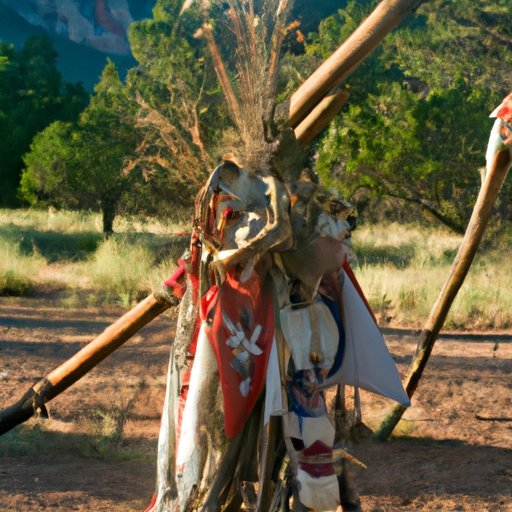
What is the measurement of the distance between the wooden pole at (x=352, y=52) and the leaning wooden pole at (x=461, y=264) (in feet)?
4.64

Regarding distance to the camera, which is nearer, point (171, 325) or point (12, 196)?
point (171, 325)

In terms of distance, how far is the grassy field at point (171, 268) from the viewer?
36.7ft

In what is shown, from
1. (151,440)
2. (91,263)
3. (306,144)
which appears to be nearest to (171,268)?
(91,263)

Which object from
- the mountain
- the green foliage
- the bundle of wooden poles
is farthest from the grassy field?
the mountain

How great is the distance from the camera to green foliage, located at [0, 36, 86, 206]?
23.4 meters

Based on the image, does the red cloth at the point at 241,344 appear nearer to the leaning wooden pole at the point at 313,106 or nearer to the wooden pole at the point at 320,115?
the leaning wooden pole at the point at 313,106

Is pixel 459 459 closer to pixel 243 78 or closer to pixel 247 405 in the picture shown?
pixel 247 405

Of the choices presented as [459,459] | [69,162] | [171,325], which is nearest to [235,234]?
[459,459]

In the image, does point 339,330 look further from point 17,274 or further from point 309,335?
point 17,274

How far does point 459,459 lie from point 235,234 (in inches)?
103

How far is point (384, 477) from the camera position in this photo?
17.0 ft

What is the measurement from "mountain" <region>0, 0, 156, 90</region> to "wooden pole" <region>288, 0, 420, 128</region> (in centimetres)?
5072

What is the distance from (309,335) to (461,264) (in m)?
1.89

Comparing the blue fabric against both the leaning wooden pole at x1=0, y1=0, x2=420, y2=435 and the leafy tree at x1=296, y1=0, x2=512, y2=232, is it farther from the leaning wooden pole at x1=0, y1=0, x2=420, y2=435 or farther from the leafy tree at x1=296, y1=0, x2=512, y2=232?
the leafy tree at x1=296, y1=0, x2=512, y2=232
